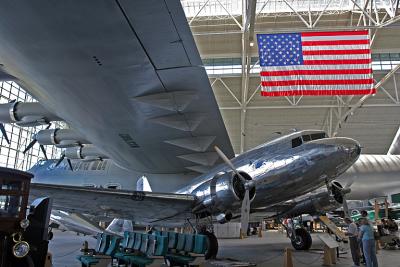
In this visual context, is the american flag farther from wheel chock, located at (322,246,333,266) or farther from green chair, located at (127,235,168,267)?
green chair, located at (127,235,168,267)

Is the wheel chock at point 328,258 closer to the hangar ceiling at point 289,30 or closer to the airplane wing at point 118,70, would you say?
the airplane wing at point 118,70

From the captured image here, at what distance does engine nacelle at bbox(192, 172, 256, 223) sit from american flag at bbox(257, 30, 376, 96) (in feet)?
23.9

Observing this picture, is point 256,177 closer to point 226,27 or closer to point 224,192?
point 224,192

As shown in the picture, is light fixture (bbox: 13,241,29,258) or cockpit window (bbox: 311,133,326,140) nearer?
light fixture (bbox: 13,241,29,258)

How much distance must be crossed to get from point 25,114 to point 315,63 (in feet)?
38.9

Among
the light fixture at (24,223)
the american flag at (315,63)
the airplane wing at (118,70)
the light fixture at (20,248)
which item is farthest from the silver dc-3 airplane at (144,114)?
the american flag at (315,63)

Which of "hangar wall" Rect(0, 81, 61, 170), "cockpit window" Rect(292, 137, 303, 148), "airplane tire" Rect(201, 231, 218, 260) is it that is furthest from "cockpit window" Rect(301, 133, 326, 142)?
"hangar wall" Rect(0, 81, 61, 170)

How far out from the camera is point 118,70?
253 inches

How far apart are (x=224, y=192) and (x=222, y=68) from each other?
60.9 feet

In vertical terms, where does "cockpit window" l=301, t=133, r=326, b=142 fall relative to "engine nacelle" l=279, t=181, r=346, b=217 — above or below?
above

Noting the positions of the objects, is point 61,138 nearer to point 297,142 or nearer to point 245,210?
point 245,210

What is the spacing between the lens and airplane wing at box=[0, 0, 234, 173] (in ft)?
16.2

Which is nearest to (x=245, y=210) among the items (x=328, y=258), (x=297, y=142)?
(x=297, y=142)

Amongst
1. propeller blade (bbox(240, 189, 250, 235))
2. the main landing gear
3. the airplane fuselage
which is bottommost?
the main landing gear
